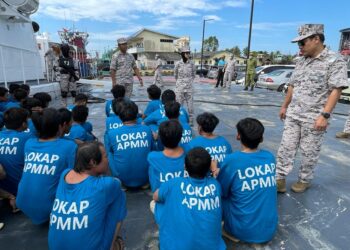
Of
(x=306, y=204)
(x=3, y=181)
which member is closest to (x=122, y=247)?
(x=3, y=181)

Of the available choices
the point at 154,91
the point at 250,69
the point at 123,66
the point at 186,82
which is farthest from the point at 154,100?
the point at 250,69

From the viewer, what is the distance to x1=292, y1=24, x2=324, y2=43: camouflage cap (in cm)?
293

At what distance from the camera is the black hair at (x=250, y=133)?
2.27 m

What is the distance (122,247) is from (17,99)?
12.2 feet

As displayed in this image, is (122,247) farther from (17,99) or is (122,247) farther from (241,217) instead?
(17,99)

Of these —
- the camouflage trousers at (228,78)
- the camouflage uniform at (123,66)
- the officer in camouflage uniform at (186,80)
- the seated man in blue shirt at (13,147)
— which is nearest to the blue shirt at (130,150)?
the seated man in blue shirt at (13,147)

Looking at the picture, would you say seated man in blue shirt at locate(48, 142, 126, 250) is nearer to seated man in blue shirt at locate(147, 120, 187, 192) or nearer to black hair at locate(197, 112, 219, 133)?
seated man in blue shirt at locate(147, 120, 187, 192)

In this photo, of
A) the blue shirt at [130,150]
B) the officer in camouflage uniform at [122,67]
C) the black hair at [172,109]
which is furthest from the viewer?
the officer in camouflage uniform at [122,67]

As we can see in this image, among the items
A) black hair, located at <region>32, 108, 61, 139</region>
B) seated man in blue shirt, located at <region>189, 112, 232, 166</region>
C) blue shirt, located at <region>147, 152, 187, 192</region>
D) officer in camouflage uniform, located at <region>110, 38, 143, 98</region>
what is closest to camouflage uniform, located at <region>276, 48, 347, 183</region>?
seated man in blue shirt, located at <region>189, 112, 232, 166</region>

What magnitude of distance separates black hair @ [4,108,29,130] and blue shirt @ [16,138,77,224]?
500 millimetres

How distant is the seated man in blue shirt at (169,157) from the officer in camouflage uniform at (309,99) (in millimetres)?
1451

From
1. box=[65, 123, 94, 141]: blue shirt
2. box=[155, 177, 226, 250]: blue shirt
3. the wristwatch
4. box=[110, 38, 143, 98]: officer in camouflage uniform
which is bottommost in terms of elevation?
box=[155, 177, 226, 250]: blue shirt

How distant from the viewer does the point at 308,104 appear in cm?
311

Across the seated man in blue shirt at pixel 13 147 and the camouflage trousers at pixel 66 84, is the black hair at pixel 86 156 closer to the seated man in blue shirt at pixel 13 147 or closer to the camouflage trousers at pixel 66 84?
the seated man in blue shirt at pixel 13 147
